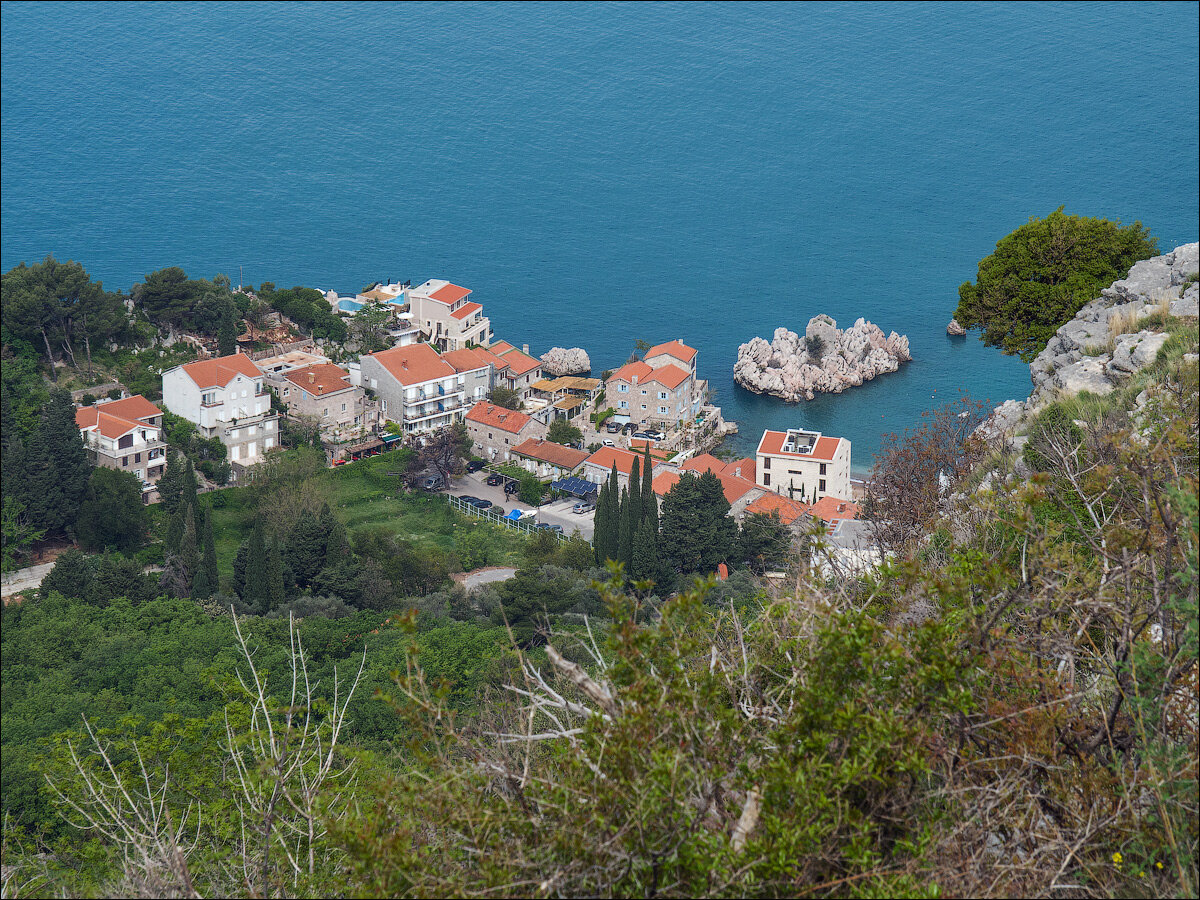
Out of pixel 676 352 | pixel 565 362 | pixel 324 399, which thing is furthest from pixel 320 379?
pixel 565 362

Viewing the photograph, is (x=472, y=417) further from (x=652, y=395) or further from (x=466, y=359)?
(x=652, y=395)

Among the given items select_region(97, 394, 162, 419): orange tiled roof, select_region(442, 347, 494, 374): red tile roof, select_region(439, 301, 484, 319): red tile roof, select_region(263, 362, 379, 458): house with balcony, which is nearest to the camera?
select_region(97, 394, 162, 419): orange tiled roof

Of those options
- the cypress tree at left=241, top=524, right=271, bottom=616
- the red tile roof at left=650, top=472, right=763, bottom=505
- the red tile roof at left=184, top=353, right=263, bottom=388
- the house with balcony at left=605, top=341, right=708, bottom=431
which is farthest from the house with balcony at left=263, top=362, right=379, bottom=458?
the cypress tree at left=241, top=524, right=271, bottom=616

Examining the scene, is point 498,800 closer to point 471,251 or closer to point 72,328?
point 72,328

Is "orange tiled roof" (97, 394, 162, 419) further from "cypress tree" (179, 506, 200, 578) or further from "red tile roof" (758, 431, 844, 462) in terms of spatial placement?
"red tile roof" (758, 431, 844, 462)

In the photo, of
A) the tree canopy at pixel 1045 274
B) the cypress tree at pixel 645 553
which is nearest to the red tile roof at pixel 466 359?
the cypress tree at pixel 645 553

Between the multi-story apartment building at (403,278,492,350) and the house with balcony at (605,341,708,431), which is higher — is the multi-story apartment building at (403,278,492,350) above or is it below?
above
